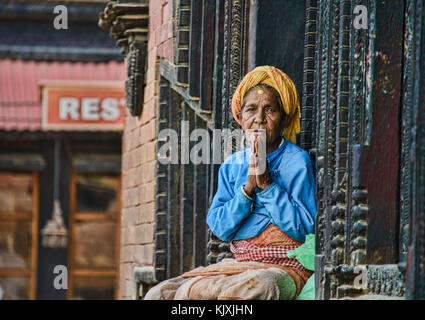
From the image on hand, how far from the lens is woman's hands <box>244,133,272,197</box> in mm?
5336

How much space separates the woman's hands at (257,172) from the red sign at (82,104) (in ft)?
28.5

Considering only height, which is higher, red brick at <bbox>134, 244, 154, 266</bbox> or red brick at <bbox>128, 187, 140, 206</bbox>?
red brick at <bbox>128, 187, 140, 206</bbox>

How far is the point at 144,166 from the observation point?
327 inches

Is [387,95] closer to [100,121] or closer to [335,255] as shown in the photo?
[335,255]

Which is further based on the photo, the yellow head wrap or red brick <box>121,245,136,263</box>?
red brick <box>121,245,136,263</box>

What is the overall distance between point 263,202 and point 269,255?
27 centimetres

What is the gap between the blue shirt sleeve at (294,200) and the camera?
534 cm

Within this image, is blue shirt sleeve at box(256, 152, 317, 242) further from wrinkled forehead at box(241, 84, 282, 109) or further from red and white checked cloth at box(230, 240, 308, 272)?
wrinkled forehead at box(241, 84, 282, 109)

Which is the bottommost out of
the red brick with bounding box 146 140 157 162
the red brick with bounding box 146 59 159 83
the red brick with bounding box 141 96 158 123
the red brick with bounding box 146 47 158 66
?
the red brick with bounding box 146 140 157 162

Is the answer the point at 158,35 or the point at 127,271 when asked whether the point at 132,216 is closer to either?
the point at 127,271

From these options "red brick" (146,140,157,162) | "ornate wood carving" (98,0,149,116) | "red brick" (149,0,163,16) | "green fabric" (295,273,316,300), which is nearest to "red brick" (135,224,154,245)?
"red brick" (146,140,157,162)

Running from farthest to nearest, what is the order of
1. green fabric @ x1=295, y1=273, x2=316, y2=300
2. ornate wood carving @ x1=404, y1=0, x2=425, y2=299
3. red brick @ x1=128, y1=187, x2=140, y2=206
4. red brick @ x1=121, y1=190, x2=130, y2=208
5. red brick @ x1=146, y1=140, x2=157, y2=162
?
red brick @ x1=121, y1=190, x2=130, y2=208 → red brick @ x1=128, y1=187, x2=140, y2=206 → red brick @ x1=146, y1=140, x2=157, y2=162 → green fabric @ x1=295, y1=273, x2=316, y2=300 → ornate wood carving @ x1=404, y1=0, x2=425, y2=299

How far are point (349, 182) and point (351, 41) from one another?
66 centimetres
